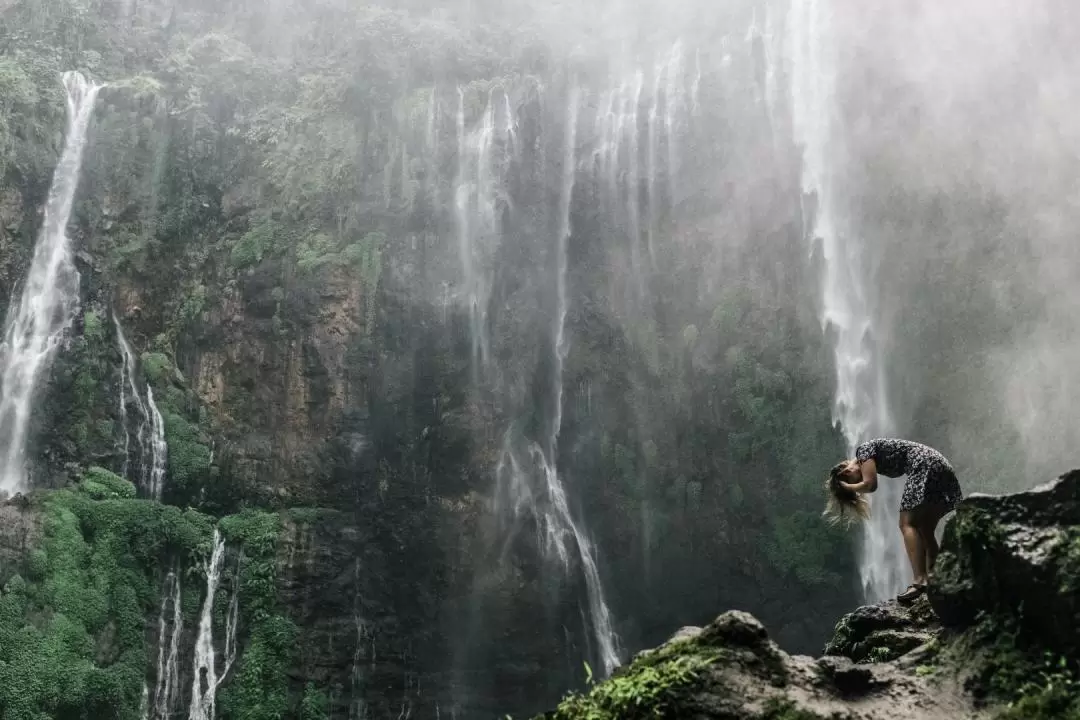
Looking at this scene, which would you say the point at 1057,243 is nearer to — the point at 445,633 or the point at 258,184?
the point at 445,633

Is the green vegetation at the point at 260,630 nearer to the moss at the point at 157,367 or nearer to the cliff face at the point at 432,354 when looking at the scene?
the cliff face at the point at 432,354

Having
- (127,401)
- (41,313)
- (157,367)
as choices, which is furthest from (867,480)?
(41,313)

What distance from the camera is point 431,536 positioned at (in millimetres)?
17641

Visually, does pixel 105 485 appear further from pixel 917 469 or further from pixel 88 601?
pixel 917 469

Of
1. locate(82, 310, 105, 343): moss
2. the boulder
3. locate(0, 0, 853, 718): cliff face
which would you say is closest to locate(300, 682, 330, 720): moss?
locate(0, 0, 853, 718): cliff face

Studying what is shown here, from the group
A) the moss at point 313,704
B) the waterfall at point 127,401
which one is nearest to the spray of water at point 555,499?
the moss at point 313,704

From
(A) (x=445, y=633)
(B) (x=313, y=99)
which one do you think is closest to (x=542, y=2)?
(B) (x=313, y=99)

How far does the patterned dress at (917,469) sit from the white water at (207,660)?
1351 centimetres

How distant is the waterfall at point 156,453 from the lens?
16.5 metres

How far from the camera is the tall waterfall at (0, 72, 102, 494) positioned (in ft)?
51.8

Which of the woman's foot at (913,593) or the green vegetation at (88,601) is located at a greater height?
the green vegetation at (88,601)

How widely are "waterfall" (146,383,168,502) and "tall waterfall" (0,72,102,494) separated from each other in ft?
6.78

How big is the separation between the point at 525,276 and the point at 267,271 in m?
5.75

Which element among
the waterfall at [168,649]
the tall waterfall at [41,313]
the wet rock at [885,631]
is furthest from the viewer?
the tall waterfall at [41,313]
